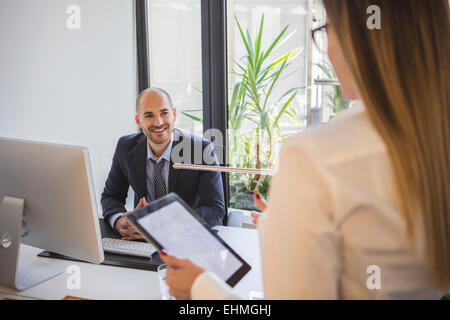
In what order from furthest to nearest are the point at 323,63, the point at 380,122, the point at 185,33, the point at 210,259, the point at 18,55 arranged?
the point at 185,33, the point at 323,63, the point at 18,55, the point at 210,259, the point at 380,122

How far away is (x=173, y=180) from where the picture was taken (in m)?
2.31

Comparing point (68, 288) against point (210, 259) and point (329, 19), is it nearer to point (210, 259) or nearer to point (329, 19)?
point (210, 259)

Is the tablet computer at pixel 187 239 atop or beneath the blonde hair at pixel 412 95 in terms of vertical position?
beneath

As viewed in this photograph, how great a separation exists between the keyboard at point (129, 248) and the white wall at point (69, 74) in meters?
1.27

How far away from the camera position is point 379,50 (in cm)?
66

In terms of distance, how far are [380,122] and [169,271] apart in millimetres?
543

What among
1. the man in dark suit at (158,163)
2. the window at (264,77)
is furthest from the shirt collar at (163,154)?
the window at (264,77)

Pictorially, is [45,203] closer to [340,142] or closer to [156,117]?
[340,142]

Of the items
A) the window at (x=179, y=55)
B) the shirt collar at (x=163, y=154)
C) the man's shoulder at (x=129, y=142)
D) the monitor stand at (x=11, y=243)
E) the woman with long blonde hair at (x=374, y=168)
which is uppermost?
the window at (x=179, y=55)

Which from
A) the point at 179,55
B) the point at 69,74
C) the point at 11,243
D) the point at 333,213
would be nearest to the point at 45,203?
the point at 11,243

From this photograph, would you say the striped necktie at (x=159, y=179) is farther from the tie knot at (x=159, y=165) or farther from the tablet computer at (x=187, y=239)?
the tablet computer at (x=187, y=239)

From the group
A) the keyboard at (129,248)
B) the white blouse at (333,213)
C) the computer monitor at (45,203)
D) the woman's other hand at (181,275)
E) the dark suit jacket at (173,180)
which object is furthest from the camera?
the dark suit jacket at (173,180)

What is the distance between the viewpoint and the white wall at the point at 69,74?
8.16 feet
